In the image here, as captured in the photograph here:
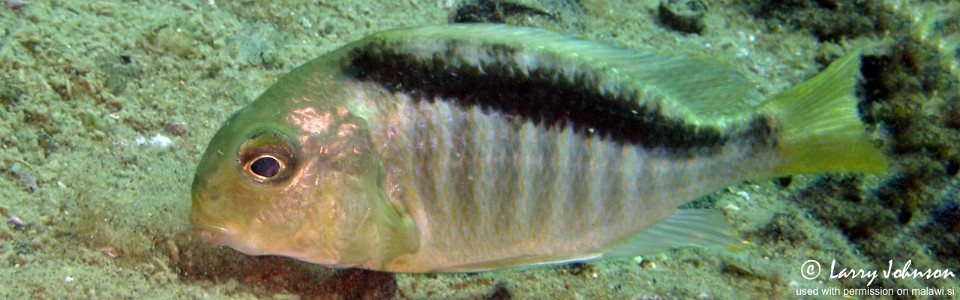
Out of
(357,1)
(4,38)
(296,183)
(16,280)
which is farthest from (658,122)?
(4,38)

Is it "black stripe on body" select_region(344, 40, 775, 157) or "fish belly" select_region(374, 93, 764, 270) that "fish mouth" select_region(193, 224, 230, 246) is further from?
"black stripe on body" select_region(344, 40, 775, 157)

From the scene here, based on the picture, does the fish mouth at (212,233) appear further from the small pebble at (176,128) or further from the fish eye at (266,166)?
the small pebble at (176,128)

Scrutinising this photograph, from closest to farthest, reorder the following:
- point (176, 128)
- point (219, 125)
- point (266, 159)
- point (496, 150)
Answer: point (266, 159), point (496, 150), point (176, 128), point (219, 125)

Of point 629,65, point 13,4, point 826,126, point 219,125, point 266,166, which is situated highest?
point 629,65

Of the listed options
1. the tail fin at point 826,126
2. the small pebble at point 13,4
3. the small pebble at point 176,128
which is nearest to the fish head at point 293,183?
the small pebble at point 176,128

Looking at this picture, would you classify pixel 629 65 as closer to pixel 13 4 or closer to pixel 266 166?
pixel 266 166

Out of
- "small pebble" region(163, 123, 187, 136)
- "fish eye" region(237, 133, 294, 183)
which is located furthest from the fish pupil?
"small pebble" region(163, 123, 187, 136)

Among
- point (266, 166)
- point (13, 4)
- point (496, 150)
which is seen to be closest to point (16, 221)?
point (266, 166)
